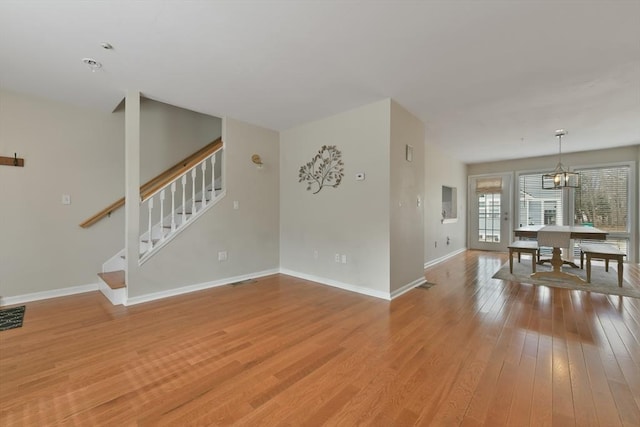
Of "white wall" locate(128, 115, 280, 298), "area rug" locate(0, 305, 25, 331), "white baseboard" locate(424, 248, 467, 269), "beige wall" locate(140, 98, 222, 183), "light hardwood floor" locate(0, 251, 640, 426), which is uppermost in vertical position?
"beige wall" locate(140, 98, 222, 183)

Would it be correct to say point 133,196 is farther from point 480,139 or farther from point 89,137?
point 480,139

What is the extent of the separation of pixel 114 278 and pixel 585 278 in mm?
6840

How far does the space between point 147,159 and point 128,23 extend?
2517 mm

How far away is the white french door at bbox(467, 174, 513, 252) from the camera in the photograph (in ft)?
23.6

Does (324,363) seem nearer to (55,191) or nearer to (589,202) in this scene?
(55,191)

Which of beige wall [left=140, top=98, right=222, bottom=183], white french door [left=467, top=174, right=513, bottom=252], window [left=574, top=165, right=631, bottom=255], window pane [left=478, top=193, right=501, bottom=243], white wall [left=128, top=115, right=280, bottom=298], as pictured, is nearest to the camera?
white wall [left=128, top=115, right=280, bottom=298]

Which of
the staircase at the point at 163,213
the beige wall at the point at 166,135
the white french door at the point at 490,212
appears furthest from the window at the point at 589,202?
the beige wall at the point at 166,135

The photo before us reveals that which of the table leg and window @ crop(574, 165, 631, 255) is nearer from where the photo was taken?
the table leg

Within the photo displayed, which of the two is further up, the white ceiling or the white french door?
the white ceiling

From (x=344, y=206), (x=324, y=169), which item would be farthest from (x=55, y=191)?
(x=344, y=206)

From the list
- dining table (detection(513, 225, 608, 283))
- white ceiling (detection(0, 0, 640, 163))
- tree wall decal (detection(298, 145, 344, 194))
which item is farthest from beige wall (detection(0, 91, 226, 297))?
dining table (detection(513, 225, 608, 283))

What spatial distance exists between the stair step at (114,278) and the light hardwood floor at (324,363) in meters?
0.26

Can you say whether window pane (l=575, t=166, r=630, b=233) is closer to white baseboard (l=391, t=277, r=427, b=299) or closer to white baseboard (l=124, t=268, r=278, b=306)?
white baseboard (l=391, t=277, r=427, b=299)

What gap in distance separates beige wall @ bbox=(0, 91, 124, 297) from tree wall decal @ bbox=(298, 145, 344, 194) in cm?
274
